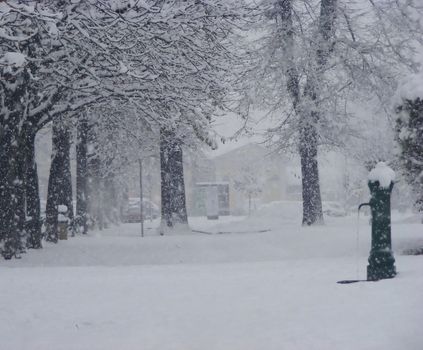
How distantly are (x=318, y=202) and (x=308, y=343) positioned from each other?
1587cm

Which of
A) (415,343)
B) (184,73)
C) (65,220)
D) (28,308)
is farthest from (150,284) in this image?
(65,220)

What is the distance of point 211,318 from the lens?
5.86m

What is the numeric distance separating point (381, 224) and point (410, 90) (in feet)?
17.2

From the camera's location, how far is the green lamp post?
25.2ft

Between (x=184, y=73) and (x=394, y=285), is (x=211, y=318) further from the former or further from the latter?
(x=184, y=73)

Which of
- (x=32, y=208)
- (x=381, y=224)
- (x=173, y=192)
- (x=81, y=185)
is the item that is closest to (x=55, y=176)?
(x=32, y=208)

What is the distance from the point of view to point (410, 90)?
1202cm

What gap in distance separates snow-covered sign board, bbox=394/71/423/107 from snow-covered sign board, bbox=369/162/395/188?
477 cm

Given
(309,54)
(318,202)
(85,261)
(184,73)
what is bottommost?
(85,261)

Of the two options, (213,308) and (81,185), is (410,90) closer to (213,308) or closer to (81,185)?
(213,308)

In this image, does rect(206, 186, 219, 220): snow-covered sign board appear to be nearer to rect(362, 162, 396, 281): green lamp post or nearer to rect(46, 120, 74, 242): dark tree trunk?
rect(46, 120, 74, 242): dark tree trunk

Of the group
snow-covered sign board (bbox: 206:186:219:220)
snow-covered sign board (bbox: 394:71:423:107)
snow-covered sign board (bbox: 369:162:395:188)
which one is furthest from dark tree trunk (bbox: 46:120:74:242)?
snow-covered sign board (bbox: 206:186:219:220)

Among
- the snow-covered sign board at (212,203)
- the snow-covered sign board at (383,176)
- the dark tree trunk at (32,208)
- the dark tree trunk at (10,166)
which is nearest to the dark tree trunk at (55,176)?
the dark tree trunk at (32,208)

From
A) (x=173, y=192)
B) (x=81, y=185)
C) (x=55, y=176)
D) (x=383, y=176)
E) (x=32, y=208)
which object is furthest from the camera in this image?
(x=81, y=185)
